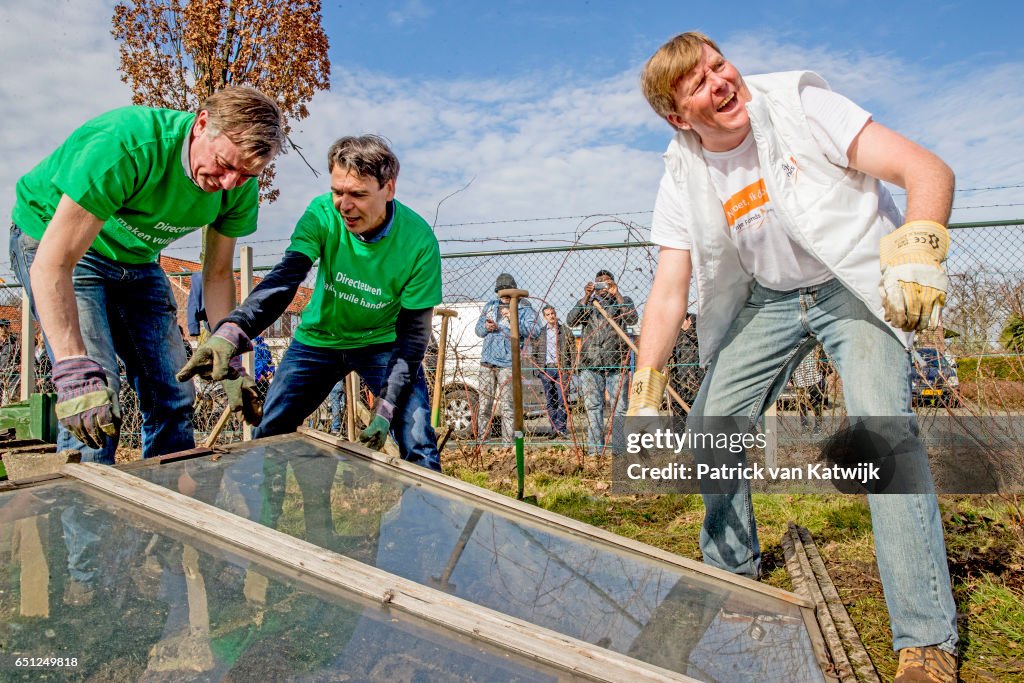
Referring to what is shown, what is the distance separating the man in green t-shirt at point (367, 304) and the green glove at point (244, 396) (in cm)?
41

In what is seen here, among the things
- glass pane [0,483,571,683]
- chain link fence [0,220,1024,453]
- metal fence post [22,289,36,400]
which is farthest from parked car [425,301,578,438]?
glass pane [0,483,571,683]

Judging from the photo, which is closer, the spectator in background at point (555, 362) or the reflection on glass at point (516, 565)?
the reflection on glass at point (516, 565)

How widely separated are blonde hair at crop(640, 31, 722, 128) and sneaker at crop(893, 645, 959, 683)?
68.0 inches

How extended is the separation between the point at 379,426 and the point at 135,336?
1030mm

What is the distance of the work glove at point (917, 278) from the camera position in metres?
1.87

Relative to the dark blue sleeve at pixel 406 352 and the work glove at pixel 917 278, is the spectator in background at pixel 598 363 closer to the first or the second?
the dark blue sleeve at pixel 406 352

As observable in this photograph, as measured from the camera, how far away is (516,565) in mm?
2008

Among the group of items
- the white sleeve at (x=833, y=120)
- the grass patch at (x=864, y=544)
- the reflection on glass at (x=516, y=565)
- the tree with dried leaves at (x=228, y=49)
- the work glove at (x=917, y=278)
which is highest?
the tree with dried leaves at (x=228, y=49)

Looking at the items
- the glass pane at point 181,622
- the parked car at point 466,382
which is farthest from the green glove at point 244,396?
the parked car at point 466,382

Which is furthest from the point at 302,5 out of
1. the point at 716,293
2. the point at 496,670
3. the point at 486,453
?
the point at 496,670

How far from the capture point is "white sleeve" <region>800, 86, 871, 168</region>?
212cm

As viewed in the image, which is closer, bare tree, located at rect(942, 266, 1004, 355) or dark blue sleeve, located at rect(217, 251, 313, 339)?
dark blue sleeve, located at rect(217, 251, 313, 339)

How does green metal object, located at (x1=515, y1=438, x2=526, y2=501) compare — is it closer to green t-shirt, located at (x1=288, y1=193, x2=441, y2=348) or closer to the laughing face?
green t-shirt, located at (x1=288, y1=193, x2=441, y2=348)

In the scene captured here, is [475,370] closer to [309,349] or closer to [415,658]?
[309,349]
